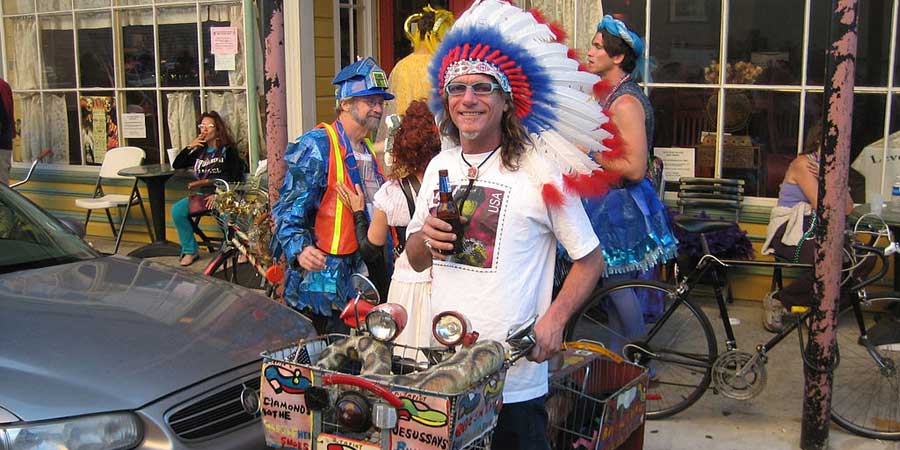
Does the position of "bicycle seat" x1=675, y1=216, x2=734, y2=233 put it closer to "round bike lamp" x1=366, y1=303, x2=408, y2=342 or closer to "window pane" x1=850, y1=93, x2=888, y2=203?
"window pane" x1=850, y1=93, x2=888, y2=203

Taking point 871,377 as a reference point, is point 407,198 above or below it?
above

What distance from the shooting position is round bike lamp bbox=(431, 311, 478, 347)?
255 cm

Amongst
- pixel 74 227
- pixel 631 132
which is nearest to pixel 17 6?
pixel 74 227

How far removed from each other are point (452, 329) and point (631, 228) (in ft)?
7.86

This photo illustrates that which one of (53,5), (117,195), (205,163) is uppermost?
(53,5)

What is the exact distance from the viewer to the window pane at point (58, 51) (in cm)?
945

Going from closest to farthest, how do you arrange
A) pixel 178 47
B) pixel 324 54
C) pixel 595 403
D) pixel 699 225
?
1. pixel 595 403
2. pixel 699 225
3. pixel 324 54
4. pixel 178 47

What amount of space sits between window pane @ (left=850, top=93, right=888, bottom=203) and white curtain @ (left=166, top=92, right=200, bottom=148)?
5.70 m

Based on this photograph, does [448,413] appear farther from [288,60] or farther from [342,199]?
[288,60]

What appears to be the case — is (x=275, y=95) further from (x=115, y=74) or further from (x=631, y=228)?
(x=115, y=74)

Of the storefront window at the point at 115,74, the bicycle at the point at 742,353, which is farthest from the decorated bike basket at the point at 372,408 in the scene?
the storefront window at the point at 115,74

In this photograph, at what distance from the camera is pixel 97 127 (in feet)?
30.8

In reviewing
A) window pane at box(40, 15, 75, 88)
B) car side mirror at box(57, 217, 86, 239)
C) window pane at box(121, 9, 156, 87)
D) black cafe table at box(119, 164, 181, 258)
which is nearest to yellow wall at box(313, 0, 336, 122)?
black cafe table at box(119, 164, 181, 258)

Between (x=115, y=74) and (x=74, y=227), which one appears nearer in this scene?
(x=74, y=227)
